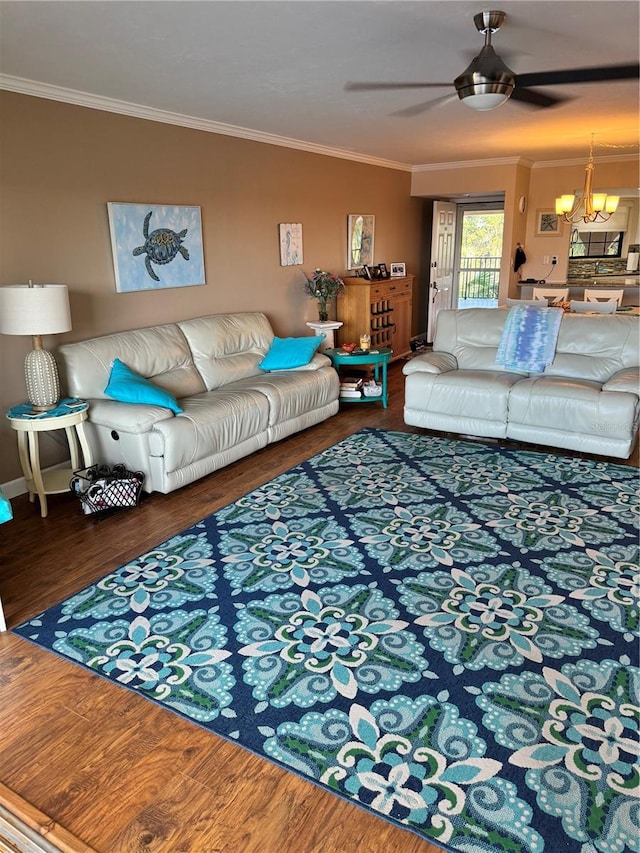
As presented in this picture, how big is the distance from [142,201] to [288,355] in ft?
5.65

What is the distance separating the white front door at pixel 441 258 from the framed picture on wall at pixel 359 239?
1367mm

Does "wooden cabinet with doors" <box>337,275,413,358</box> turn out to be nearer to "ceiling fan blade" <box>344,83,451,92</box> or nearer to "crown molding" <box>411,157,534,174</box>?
"crown molding" <box>411,157,534,174</box>

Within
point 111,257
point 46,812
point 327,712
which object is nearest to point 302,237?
point 111,257

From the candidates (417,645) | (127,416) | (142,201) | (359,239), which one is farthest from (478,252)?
(417,645)

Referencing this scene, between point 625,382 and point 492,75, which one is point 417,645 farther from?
point 625,382

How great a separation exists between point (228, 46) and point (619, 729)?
3460 mm

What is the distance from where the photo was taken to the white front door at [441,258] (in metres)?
8.62

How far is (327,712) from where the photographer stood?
2.11m

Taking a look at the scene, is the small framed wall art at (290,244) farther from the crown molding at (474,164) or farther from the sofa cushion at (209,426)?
the crown molding at (474,164)

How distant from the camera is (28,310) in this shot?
135 inches

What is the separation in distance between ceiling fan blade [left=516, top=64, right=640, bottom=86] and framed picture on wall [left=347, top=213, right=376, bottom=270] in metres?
4.25

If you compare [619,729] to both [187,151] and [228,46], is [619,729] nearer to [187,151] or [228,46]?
[228,46]

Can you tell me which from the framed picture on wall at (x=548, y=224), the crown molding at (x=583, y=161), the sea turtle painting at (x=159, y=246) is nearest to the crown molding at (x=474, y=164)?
the crown molding at (x=583, y=161)

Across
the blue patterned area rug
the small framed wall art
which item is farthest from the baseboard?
the small framed wall art
